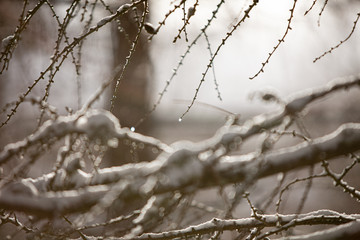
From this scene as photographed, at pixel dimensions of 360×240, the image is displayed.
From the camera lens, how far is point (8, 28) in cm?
364

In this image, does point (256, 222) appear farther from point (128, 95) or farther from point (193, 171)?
point (128, 95)

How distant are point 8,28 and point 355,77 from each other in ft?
9.48

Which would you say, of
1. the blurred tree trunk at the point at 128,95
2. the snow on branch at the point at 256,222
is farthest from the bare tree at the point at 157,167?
the blurred tree trunk at the point at 128,95

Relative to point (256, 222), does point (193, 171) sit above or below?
above

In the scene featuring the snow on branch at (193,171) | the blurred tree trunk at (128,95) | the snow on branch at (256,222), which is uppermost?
the blurred tree trunk at (128,95)

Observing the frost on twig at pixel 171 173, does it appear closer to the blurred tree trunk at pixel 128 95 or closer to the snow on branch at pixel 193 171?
the snow on branch at pixel 193 171

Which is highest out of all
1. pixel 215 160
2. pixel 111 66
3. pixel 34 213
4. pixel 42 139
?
pixel 111 66

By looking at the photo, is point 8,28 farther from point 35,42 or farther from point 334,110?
point 334,110

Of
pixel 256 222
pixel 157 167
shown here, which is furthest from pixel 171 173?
pixel 256 222

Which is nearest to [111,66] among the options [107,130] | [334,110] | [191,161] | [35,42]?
[35,42]

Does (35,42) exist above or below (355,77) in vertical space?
above

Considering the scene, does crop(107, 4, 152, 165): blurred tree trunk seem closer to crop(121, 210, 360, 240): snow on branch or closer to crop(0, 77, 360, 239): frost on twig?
crop(0, 77, 360, 239): frost on twig

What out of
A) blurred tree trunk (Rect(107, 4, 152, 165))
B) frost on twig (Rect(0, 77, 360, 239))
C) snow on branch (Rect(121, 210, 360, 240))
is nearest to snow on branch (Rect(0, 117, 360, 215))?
frost on twig (Rect(0, 77, 360, 239))

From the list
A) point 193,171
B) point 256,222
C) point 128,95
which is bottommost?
point 256,222
